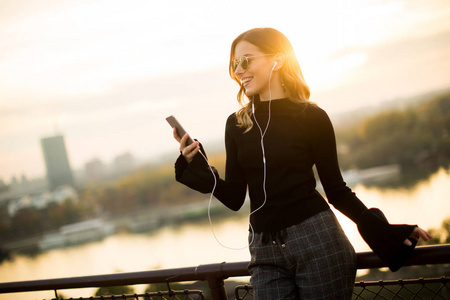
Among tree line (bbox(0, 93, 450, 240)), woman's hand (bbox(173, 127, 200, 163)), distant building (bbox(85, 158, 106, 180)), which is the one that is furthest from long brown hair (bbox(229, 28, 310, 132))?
distant building (bbox(85, 158, 106, 180))

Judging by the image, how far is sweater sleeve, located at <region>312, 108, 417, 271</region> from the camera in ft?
5.90

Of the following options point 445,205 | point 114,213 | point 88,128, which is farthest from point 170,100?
point 445,205

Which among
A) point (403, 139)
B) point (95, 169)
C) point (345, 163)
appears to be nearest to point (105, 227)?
point (95, 169)

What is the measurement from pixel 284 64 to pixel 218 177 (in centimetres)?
58

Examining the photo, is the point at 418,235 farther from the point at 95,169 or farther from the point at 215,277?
the point at 95,169

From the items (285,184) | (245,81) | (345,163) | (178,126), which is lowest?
(345,163)

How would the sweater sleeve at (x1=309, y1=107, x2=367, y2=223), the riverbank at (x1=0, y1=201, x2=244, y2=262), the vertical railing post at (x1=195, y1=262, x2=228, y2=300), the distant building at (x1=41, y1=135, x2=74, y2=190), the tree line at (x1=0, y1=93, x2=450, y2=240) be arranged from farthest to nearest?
the distant building at (x1=41, y1=135, x2=74, y2=190), the riverbank at (x1=0, y1=201, x2=244, y2=262), the tree line at (x1=0, y1=93, x2=450, y2=240), the vertical railing post at (x1=195, y1=262, x2=228, y2=300), the sweater sleeve at (x1=309, y1=107, x2=367, y2=223)

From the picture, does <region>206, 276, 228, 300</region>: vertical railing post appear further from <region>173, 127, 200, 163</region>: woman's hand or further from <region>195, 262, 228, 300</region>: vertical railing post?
<region>173, 127, 200, 163</region>: woman's hand

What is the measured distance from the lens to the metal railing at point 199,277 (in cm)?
182

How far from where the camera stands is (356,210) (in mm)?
1865

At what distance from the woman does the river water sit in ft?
147

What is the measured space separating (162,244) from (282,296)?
2731 inches

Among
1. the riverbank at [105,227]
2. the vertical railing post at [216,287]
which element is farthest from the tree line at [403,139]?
the vertical railing post at [216,287]

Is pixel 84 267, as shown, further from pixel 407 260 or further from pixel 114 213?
pixel 407 260
